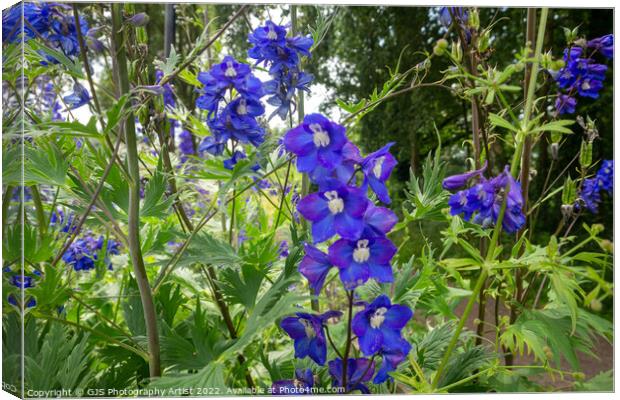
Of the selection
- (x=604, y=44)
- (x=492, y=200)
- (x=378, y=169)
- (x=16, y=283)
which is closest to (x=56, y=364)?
(x=16, y=283)

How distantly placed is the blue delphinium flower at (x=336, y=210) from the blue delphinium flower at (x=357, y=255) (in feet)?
0.09

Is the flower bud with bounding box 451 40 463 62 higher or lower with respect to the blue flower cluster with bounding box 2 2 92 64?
lower

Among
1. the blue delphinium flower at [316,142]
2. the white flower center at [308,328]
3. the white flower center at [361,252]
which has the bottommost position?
the white flower center at [308,328]

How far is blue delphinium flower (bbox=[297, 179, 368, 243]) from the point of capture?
76 cm

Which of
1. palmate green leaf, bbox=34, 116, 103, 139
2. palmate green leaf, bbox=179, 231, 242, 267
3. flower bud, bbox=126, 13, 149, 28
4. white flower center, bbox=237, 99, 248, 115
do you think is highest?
flower bud, bbox=126, 13, 149, 28

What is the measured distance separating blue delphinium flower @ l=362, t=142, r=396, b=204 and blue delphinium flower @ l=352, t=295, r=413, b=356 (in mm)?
164

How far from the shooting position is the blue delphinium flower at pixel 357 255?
0.79 meters

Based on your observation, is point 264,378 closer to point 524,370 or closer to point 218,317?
point 218,317

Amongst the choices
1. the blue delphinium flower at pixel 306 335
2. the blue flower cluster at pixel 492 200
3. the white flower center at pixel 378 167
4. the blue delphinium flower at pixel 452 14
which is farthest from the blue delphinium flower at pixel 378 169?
the blue delphinium flower at pixel 452 14

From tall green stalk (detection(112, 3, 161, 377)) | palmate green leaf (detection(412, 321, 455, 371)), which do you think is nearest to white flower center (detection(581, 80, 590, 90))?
palmate green leaf (detection(412, 321, 455, 371))

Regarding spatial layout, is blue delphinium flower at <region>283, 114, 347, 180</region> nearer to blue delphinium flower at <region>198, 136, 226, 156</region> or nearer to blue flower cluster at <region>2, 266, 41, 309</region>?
blue delphinium flower at <region>198, 136, 226, 156</region>

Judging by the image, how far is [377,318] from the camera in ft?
2.86

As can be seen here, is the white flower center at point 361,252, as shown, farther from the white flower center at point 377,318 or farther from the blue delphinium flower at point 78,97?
the blue delphinium flower at point 78,97

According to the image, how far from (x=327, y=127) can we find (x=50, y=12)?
0.57 m
